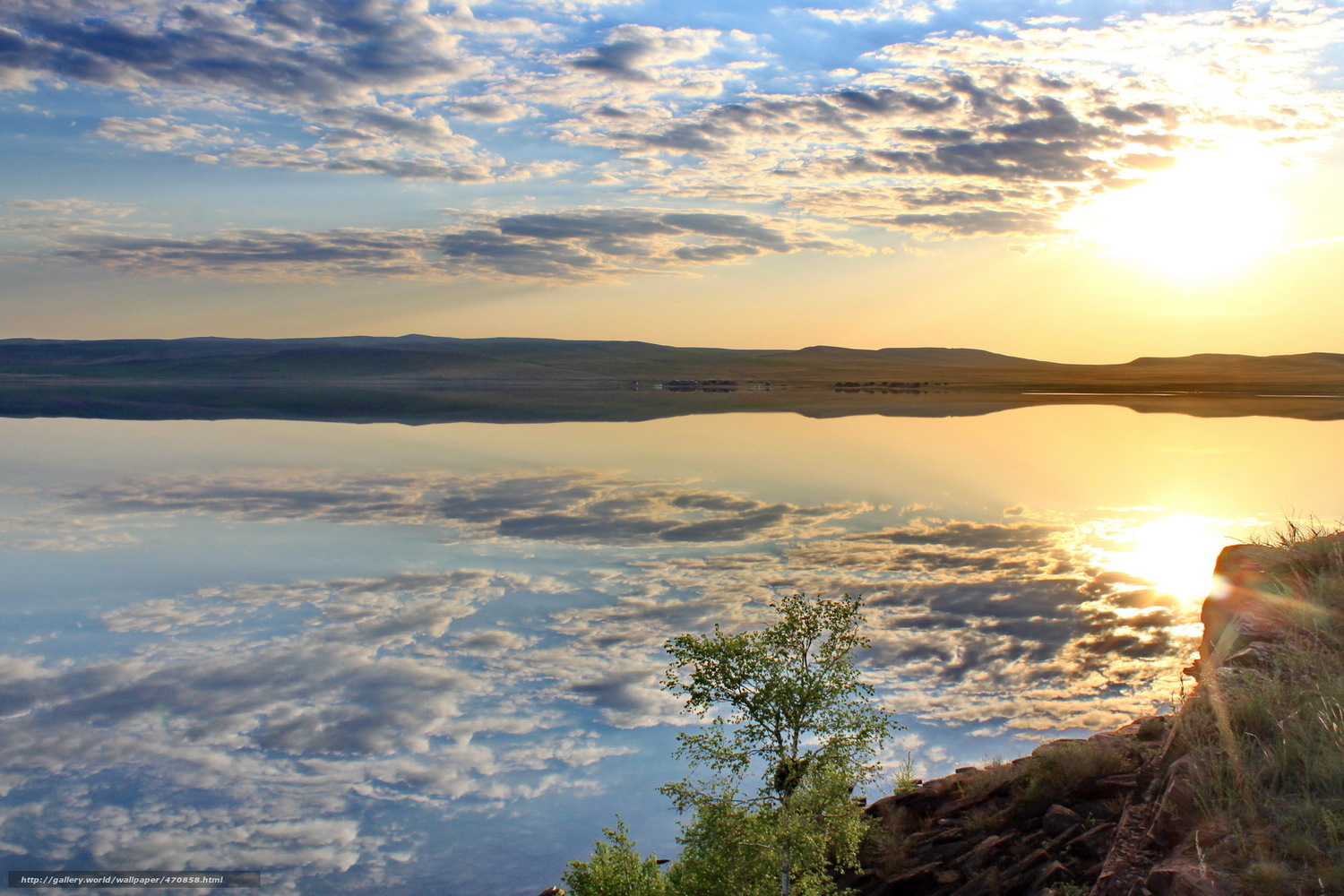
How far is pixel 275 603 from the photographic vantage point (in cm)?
2031

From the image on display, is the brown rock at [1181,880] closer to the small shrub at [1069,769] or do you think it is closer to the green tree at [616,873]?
the small shrub at [1069,769]

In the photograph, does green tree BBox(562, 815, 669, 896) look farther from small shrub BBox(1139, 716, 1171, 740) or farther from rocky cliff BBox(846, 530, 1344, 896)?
small shrub BBox(1139, 716, 1171, 740)

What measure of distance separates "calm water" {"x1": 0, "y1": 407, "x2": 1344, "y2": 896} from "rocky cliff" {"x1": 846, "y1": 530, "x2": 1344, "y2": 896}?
189 centimetres

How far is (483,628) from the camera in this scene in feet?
61.3

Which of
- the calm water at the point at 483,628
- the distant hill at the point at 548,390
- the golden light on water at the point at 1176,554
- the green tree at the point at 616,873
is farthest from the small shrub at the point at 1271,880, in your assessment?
the distant hill at the point at 548,390

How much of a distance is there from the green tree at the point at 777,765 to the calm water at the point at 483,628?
1196mm

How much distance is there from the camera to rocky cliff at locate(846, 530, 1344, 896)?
6473mm

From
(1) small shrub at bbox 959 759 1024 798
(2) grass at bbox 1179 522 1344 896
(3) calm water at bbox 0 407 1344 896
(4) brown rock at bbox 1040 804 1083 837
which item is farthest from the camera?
(3) calm water at bbox 0 407 1344 896

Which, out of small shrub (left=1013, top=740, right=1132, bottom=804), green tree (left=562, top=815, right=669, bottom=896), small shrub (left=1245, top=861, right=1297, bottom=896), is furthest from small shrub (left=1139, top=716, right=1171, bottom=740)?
green tree (left=562, top=815, right=669, bottom=896)

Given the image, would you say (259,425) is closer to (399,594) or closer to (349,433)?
(349,433)

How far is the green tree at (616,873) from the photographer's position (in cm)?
1096

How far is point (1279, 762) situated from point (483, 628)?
47.3 feet

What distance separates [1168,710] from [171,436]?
54726 millimetres

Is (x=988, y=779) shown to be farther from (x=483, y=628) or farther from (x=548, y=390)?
(x=548, y=390)
